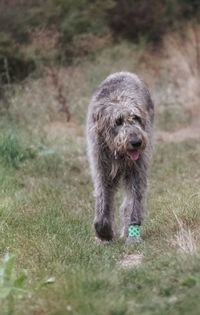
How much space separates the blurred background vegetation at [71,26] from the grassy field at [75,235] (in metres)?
1.08

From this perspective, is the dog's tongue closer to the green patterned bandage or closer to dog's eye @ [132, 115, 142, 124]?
dog's eye @ [132, 115, 142, 124]

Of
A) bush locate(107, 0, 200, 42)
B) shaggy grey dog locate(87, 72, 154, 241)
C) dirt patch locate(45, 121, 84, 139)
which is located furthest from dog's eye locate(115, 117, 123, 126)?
bush locate(107, 0, 200, 42)

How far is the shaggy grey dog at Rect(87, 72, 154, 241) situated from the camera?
25.9 ft

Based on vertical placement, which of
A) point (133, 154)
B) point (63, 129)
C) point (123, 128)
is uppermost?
point (123, 128)

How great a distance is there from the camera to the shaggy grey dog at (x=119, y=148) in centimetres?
789

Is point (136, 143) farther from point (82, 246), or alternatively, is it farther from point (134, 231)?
point (82, 246)

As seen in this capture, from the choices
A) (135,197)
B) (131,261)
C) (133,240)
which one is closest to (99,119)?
(135,197)

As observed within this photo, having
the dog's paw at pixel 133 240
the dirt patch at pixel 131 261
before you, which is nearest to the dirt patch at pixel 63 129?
the dog's paw at pixel 133 240

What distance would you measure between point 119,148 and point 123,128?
21 centimetres

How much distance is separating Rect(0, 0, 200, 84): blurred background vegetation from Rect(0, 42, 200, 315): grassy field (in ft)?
3.54

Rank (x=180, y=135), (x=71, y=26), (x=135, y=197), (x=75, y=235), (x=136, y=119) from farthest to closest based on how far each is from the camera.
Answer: (x=71, y=26) → (x=180, y=135) → (x=135, y=197) → (x=75, y=235) → (x=136, y=119)

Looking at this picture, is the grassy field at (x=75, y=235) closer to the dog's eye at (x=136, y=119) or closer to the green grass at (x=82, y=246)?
the green grass at (x=82, y=246)

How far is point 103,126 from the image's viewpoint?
809 centimetres

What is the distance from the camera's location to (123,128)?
7.83 metres
